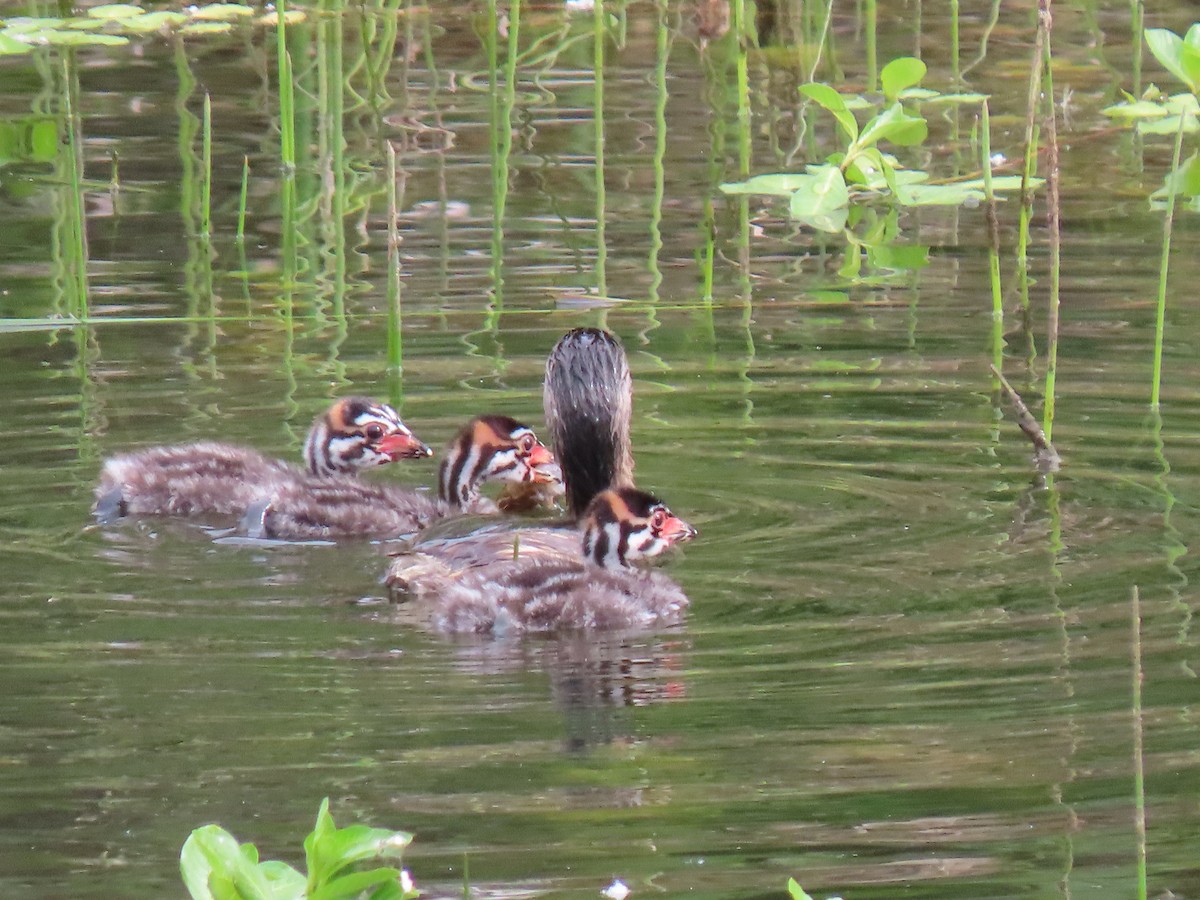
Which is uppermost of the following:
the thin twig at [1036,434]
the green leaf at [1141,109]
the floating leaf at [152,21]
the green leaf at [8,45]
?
the floating leaf at [152,21]

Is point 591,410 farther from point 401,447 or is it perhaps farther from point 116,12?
point 116,12

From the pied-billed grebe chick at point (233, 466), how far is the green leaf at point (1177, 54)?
240cm

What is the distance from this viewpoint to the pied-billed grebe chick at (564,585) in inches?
213

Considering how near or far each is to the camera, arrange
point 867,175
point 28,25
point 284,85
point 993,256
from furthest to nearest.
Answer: point 28,25, point 867,175, point 284,85, point 993,256

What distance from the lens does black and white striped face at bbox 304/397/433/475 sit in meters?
6.82

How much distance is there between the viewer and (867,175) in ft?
29.1

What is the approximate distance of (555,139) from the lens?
37.3ft

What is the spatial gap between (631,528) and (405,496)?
1.10m

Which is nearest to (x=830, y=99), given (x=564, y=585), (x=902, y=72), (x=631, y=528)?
(x=902, y=72)

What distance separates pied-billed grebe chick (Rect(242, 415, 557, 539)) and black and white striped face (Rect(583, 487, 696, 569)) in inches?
32.3

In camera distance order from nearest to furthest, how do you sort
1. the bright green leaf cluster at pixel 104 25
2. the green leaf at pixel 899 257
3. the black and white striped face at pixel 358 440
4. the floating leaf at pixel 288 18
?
the black and white striped face at pixel 358 440
the green leaf at pixel 899 257
the bright green leaf cluster at pixel 104 25
the floating leaf at pixel 288 18

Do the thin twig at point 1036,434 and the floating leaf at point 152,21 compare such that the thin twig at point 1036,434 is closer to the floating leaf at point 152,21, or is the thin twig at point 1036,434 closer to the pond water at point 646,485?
the pond water at point 646,485

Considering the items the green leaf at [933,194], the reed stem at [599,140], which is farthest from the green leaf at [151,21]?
the green leaf at [933,194]

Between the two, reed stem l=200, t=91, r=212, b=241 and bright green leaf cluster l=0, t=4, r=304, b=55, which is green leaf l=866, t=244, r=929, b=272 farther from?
bright green leaf cluster l=0, t=4, r=304, b=55
